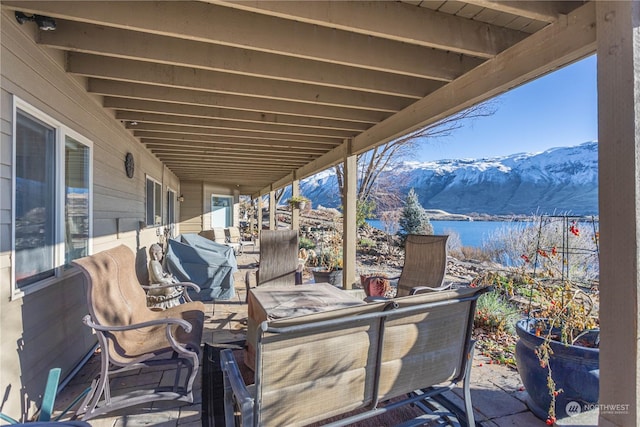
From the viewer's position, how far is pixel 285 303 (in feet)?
8.93

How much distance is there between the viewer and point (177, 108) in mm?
3852

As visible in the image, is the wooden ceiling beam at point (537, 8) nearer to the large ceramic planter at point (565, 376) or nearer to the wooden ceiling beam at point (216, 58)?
the wooden ceiling beam at point (216, 58)

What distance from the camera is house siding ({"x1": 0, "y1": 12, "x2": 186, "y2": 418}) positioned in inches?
72.9

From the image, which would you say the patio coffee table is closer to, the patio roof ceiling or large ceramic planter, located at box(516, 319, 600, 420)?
large ceramic planter, located at box(516, 319, 600, 420)

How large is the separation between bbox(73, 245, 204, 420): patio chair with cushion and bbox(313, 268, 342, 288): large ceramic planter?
2.71 metres

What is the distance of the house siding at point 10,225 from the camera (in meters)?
1.85

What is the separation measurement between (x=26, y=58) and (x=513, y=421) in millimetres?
3918

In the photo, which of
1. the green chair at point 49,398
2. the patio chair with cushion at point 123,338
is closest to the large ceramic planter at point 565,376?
the patio chair with cushion at point 123,338

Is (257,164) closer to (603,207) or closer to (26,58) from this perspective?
(26,58)

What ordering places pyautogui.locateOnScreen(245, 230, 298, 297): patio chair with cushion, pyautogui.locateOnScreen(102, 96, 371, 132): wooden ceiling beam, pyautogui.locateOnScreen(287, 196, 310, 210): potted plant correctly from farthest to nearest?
1. pyautogui.locateOnScreen(287, 196, 310, 210): potted plant
2. pyautogui.locateOnScreen(245, 230, 298, 297): patio chair with cushion
3. pyautogui.locateOnScreen(102, 96, 371, 132): wooden ceiling beam

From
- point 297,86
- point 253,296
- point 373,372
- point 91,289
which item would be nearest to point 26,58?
point 91,289


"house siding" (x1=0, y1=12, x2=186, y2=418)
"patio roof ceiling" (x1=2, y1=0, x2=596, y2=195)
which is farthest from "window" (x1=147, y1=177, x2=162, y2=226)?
"patio roof ceiling" (x1=2, y1=0, x2=596, y2=195)

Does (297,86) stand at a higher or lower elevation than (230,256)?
higher

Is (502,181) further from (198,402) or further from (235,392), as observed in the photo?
(235,392)
